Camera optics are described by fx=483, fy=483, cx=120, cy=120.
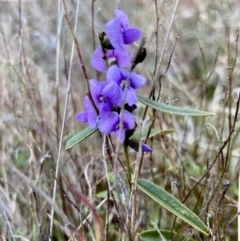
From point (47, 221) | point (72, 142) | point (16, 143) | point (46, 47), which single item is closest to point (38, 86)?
point (16, 143)

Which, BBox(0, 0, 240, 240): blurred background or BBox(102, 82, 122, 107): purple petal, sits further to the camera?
BBox(0, 0, 240, 240): blurred background

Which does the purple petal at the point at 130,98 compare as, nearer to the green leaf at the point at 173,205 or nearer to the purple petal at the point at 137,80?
the purple petal at the point at 137,80

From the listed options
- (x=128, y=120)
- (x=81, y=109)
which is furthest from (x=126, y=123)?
(x=81, y=109)

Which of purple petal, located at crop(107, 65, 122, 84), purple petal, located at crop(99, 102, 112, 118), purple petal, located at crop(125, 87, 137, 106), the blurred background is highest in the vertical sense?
purple petal, located at crop(107, 65, 122, 84)

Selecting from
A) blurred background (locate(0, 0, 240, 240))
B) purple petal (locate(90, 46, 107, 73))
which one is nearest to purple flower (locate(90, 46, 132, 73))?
purple petal (locate(90, 46, 107, 73))

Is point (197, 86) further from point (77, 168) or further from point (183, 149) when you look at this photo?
point (77, 168)

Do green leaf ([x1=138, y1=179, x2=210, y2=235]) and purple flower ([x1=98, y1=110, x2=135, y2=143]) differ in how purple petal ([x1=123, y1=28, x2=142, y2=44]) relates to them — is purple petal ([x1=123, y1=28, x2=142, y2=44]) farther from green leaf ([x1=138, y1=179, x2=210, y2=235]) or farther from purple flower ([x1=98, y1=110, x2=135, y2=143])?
green leaf ([x1=138, y1=179, x2=210, y2=235])

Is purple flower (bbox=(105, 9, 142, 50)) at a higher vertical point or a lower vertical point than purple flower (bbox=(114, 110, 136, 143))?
higher
